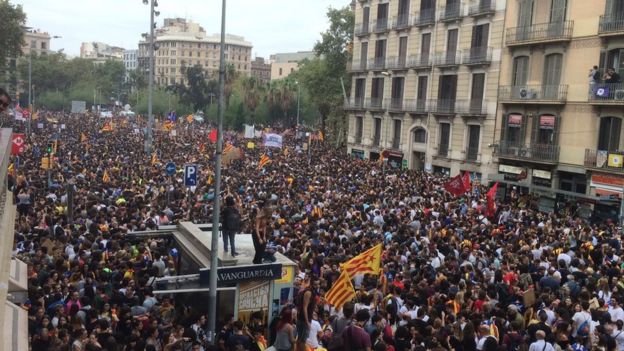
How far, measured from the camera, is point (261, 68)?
177 meters

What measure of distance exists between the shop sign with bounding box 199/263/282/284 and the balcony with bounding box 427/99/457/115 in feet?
100

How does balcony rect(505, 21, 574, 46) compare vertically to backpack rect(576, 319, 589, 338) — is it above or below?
above

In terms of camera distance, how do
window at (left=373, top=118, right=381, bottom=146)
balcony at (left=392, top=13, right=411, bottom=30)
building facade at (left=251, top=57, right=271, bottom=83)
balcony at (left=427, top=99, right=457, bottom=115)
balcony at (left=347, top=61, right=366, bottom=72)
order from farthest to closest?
building facade at (left=251, top=57, right=271, bottom=83), balcony at (left=347, top=61, right=366, bottom=72), window at (left=373, top=118, right=381, bottom=146), balcony at (left=392, top=13, right=411, bottom=30), balcony at (left=427, top=99, right=457, bottom=115)

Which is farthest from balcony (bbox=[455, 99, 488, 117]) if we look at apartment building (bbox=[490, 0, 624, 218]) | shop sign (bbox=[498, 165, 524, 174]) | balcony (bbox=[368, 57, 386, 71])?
balcony (bbox=[368, 57, 386, 71])

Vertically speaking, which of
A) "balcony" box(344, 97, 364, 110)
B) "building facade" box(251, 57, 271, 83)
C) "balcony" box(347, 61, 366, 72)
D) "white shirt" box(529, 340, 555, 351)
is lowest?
"white shirt" box(529, 340, 555, 351)

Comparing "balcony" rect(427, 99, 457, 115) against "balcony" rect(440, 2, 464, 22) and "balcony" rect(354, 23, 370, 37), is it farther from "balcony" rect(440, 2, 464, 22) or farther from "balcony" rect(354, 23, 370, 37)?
"balcony" rect(354, 23, 370, 37)

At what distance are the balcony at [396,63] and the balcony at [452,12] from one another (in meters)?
4.75

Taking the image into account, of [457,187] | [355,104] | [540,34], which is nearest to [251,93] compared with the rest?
[355,104]

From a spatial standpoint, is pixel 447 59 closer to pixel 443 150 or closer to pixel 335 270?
pixel 443 150

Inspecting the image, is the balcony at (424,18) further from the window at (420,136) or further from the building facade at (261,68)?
the building facade at (261,68)

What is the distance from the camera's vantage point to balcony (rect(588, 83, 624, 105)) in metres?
29.1

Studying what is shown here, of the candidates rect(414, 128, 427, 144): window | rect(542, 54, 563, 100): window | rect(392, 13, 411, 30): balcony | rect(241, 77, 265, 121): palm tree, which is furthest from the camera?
rect(241, 77, 265, 121): palm tree

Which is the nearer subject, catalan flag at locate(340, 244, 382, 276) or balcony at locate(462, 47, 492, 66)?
catalan flag at locate(340, 244, 382, 276)

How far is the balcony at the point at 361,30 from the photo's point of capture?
49888mm
